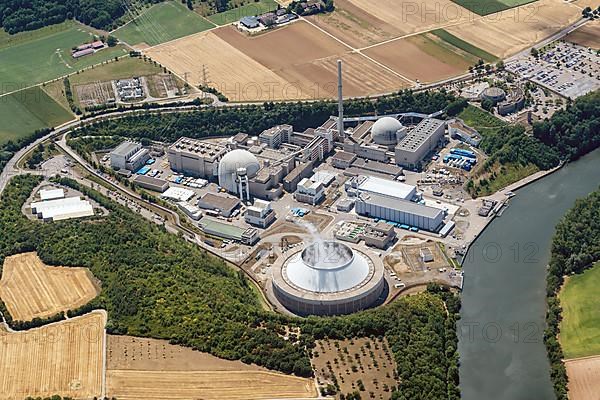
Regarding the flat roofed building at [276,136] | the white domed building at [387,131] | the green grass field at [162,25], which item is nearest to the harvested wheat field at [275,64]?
the green grass field at [162,25]

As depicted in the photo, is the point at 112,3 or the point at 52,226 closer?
the point at 52,226

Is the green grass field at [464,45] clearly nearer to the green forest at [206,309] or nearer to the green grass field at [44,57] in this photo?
the green grass field at [44,57]

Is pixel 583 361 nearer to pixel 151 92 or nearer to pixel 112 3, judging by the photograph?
pixel 151 92

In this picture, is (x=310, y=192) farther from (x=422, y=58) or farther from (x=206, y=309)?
(x=422, y=58)

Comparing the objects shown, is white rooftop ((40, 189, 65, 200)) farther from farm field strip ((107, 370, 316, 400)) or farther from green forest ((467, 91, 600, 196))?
green forest ((467, 91, 600, 196))

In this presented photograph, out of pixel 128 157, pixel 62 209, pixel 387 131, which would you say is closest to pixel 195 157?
pixel 128 157

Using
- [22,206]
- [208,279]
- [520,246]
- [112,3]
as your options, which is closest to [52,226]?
[22,206]
